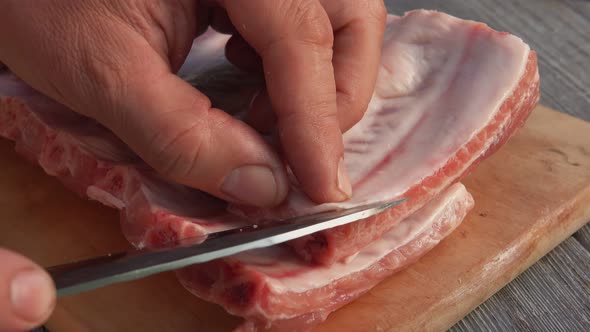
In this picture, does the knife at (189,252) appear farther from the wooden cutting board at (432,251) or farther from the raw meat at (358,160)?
the wooden cutting board at (432,251)

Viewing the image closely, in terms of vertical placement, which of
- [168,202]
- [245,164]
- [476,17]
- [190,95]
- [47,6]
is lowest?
[476,17]

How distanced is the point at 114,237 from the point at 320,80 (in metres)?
0.88

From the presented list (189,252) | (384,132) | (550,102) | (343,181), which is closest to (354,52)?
(384,132)

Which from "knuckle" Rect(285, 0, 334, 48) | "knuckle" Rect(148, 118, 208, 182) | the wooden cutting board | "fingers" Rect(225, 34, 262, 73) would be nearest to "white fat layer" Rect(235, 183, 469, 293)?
the wooden cutting board

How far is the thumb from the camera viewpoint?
188 cm

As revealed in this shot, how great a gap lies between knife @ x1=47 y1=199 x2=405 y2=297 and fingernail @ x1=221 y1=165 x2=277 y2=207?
0.25 feet

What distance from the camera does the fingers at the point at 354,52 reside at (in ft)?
7.23

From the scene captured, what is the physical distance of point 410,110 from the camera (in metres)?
2.40

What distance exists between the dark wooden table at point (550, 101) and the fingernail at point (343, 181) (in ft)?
1.79

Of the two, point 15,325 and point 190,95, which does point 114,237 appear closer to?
point 190,95

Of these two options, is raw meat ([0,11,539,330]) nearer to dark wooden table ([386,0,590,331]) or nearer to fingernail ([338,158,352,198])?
fingernail ([338,158,352,198])

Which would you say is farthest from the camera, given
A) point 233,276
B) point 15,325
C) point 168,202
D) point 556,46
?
point 556,46

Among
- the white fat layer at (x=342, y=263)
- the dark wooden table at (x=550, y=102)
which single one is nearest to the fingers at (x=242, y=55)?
the white fat layer at (x=342, y=263)

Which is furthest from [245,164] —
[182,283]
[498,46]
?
[498,46]
